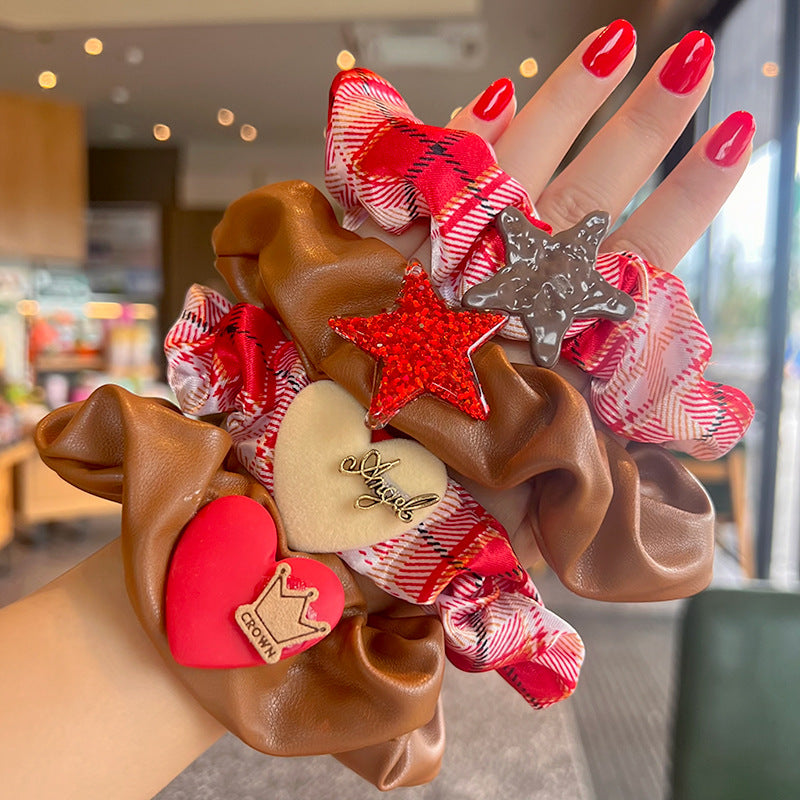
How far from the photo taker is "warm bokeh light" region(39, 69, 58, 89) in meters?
3.92

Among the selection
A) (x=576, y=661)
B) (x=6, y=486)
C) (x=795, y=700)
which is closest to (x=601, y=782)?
(x=795, y=700)

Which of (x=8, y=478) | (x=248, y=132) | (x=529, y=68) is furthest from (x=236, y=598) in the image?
(x=248, y=132)

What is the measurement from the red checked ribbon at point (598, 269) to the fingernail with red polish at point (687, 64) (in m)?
0.18

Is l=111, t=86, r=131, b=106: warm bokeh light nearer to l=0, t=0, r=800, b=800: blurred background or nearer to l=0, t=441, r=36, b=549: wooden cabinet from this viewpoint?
l=0, t=0, r=800, b=800: blurred background

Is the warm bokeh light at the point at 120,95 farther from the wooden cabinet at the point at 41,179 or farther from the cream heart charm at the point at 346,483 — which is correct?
the cream heart charm at the point at 346,483

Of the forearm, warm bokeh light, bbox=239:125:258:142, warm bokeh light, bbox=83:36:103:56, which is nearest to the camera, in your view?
the forearm

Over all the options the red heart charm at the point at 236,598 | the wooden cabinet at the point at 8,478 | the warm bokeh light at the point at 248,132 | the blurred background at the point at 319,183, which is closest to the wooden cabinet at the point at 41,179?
the blurred background at the point at 319,183

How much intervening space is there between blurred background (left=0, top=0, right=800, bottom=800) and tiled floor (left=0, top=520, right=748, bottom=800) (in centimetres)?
1

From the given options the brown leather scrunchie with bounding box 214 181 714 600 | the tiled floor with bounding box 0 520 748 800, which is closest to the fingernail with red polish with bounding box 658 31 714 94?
the brown leather scrunchie with bounding box 214 181 714 600

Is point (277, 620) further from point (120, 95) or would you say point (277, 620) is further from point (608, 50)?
point (120, 95)

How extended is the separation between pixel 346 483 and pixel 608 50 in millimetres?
386

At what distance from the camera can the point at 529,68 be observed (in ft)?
12.8

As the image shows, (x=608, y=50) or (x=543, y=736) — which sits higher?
(x=608, y=50)

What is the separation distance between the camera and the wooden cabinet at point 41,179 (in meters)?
3.94
